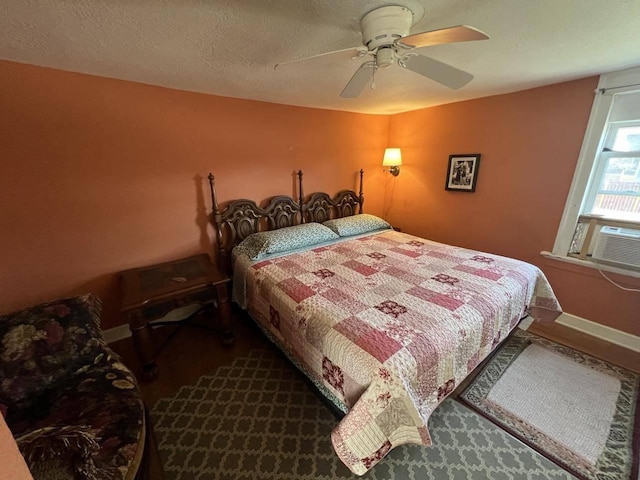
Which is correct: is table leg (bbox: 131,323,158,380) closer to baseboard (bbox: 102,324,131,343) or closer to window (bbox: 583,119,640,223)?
baseboard (bbox: 102,324,131,343)

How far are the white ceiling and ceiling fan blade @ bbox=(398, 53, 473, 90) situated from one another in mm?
149

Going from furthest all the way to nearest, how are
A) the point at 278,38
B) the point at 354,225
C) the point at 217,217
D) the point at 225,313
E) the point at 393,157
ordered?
the point at 393,157, the point at 354,225, the point at 217,217, the point at 225,313, the point at 278,38

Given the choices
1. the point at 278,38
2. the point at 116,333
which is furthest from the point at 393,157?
the point at 116,333

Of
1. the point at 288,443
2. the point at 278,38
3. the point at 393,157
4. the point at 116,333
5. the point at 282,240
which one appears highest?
the point at 278,38

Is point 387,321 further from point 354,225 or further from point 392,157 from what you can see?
point 392,157

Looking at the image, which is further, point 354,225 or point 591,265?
point 354,225

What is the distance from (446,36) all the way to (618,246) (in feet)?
7.72

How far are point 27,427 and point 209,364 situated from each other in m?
1.02

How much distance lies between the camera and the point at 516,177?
101 inches

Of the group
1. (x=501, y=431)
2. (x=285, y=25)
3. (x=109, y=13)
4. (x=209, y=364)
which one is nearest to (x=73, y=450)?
(x=209, y=364)

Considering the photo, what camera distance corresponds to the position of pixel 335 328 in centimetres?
137

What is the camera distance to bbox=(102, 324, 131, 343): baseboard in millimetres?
2203

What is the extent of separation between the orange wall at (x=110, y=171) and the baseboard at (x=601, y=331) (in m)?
3.23

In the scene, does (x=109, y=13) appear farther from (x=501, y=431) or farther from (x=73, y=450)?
(x=501, y=431)
